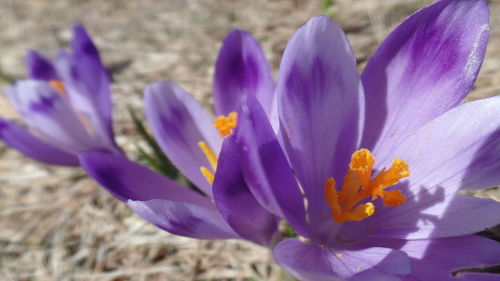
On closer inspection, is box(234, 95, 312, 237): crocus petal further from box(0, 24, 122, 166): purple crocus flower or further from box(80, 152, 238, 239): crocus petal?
box(0, 24, 122, 166): purple crocus flower

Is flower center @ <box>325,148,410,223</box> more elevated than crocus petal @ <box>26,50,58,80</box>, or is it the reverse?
flower center @ <box>325,148,410,223</box>

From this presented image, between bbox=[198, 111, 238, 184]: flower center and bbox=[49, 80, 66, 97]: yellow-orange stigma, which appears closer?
bbox=[198, 111, 238, 184]: flower center

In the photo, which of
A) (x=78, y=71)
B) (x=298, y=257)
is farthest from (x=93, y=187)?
(x=298, y=257)

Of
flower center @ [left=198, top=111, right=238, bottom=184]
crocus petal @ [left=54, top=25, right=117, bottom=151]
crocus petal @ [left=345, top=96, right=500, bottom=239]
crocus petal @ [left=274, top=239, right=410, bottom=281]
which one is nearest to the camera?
crocus petal @ [left=274, top=239, right=410, bottom=281]

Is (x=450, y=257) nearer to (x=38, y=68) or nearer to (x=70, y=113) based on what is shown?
(x=70, y=113)

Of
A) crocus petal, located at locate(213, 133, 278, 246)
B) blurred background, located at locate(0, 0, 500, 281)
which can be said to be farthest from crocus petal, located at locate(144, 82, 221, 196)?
blurred background, located at locate(0, 0, 500, 281)

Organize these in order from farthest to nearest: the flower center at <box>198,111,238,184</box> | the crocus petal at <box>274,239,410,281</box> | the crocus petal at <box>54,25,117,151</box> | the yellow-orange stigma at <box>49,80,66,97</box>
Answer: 1. the yellow-orange stigma at <box>49,80,66,97</box>
2. the crocus petal at <box>54,25,117,151</box>
3. the flower center at <box>198,111,238,184</box>
4. the crocus petal at <box>274,239,410,281</box>

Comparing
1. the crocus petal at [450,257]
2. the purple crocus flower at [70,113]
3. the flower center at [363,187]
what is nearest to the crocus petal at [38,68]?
the purple crocus flower at [70,113]

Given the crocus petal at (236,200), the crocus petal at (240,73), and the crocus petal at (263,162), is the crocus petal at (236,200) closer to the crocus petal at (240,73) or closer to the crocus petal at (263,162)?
the crocus petal at (263,162)
